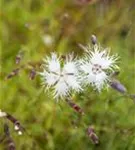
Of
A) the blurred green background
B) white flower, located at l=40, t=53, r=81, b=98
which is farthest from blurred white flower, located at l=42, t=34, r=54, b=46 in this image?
white flower, located at l=40, t=53, r=81, b=98

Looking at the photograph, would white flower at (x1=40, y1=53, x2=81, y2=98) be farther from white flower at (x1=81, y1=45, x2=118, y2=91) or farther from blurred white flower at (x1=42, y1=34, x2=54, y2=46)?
blurred white flower at (x1=42, y1=34, x2=54, y2=46)

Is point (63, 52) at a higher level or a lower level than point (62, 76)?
higher

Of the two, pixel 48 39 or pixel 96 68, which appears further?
pixel 48 39

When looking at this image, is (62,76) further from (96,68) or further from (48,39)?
(48,39)

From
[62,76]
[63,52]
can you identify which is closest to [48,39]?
[63,52]

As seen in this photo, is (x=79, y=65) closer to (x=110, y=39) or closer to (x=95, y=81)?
(x=95, y=81)

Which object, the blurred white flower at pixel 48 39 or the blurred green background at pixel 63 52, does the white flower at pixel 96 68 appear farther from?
the blurred white flower at pixel 48 39
